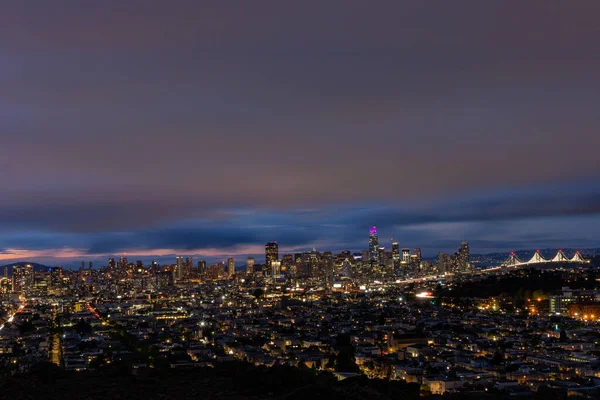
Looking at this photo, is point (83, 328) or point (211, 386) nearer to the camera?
point (211, 386)

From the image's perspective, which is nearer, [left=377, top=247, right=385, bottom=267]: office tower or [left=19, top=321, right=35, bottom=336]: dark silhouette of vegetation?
[left=19, top=321, right=35, bottom=336]: dark silhouette of vegetation

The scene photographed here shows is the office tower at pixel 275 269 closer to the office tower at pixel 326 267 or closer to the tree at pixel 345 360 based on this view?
the office tower at pixel 326 267

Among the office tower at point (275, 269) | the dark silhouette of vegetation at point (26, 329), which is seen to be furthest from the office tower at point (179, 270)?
the dark silhouette of vegetation at point (26, 329)

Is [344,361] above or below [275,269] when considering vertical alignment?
below

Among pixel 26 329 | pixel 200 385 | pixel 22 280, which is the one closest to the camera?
pixel 200 385

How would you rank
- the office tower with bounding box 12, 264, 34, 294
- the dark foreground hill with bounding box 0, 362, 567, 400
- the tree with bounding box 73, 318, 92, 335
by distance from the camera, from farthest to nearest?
the office tower with bounding box 12, 264, 34, 294
the tree with bounding box 73, 318, 92, 335
the dark foreground hill with bounding box 0, 362, 567, 400

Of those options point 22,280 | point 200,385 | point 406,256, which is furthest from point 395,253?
point 200,385

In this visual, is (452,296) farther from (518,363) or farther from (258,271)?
(258,271)

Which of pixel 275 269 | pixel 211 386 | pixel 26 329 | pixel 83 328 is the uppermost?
pixel 275 269

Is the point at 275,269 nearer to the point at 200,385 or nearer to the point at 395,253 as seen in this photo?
the point at 395,253

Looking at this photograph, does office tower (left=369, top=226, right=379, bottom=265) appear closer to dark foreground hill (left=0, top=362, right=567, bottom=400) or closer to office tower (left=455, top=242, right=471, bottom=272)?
office tower (left=455, top=242, right=471, bottom=272)

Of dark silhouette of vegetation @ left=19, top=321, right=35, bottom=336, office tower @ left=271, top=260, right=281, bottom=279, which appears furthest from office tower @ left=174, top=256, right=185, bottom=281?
dark silhouette of vegetation @ left=19, top=321, right=35, bottom=336
